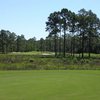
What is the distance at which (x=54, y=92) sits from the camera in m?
11.9

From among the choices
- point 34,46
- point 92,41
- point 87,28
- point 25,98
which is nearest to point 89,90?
point 25,98

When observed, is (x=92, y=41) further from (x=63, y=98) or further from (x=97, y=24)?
(x=63, y=98)

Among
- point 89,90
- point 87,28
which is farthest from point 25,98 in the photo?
point 87,28

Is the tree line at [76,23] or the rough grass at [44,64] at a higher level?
the tree line at [76,23]

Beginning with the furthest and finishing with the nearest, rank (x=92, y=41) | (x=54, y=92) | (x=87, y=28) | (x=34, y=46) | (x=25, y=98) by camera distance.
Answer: (x=34, y=46) → (x=92, y=41) → (x=87, y=28) → (x=54, y=92) → (x=25, y=98)

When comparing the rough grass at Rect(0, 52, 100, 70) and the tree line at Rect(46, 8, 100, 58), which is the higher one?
the tree line at Rect(46, 8, 100, 58)

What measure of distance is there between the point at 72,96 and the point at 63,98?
0.61 metres

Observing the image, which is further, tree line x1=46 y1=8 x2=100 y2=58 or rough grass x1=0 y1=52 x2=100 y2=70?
tree line x1=46 y1=8 x2=100 y2=58

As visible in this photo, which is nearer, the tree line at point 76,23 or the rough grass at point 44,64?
the rough grass at point 44,64

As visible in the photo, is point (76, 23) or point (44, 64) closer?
point (44, 64)

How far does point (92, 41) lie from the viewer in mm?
61281

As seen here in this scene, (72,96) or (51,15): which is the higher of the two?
(51,15)

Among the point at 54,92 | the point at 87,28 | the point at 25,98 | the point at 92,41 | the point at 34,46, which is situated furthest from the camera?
the point at 34,46

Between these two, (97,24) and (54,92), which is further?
(97,24)
